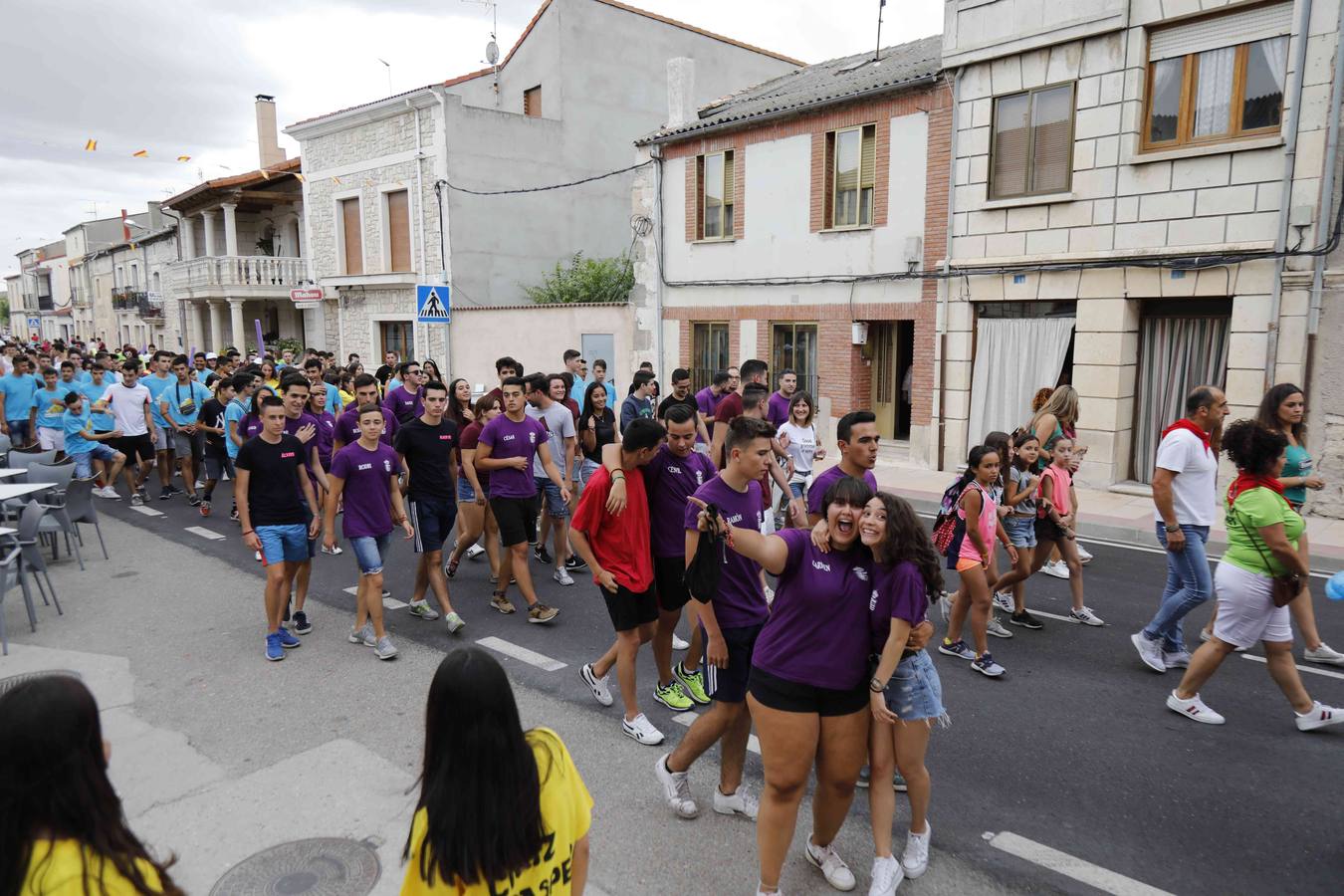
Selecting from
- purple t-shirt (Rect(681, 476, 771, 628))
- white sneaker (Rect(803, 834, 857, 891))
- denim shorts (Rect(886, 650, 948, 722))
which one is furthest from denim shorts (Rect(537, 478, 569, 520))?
denim shorts (Rect(886, 650, 948, 722))

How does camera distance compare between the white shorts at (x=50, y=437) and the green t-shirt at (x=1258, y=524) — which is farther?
the white shorts at (x=50, y=437)

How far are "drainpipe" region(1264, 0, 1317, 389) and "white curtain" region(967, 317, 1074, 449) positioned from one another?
2.44 m

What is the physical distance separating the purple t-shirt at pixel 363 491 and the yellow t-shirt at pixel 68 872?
439cm

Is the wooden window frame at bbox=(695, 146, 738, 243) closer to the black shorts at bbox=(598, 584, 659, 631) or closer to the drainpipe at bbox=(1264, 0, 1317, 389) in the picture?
the drainpipe at bbox=(1264, 0, 1317, 389)

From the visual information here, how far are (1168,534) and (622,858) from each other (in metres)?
4.01

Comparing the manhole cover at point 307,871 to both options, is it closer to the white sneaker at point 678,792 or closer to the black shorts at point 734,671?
the white sneaker at point 678,792

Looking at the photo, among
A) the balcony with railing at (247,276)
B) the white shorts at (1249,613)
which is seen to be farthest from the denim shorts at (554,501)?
the balcony with railing at (247,276)

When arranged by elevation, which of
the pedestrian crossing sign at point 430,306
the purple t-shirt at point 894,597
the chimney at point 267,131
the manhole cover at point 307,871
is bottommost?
the manhole cover at point 307,871

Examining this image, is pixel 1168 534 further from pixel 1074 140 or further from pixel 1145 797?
pixel 1074 140

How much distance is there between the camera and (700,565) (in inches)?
142

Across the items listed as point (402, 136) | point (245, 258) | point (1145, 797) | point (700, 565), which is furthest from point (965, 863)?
point (245, 258)

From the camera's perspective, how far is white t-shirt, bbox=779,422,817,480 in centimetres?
834

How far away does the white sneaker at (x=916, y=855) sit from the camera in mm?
3584

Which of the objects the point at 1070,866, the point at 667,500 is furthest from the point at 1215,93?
the point at 1070,866
